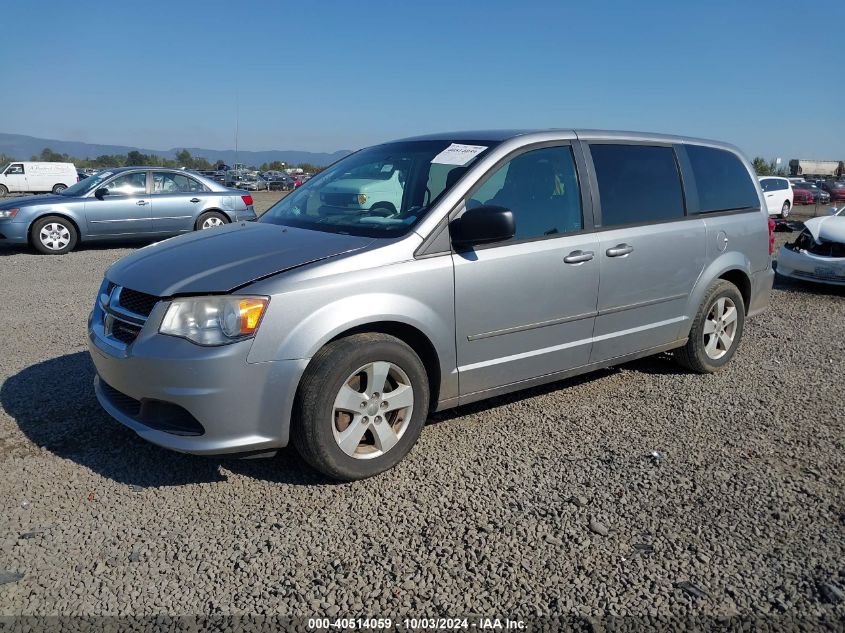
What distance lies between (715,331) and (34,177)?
38.2 meters

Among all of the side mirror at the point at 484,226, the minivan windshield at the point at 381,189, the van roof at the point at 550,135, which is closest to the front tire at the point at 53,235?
the minivan windshield at the point at 381,189

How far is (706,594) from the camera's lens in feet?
8.64

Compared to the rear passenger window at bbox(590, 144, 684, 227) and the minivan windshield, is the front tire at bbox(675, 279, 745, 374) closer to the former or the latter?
the rear passenger window at bbox(590, 144, 684, 227)

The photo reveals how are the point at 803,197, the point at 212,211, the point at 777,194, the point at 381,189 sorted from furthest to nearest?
the point at 803,197
the point at 777,194
the point at 212,211
the point at 381,189

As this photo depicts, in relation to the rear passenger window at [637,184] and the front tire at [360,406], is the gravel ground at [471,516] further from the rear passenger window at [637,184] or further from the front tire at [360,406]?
the rear passenger window at [637,184]

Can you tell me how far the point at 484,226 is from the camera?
141 inches

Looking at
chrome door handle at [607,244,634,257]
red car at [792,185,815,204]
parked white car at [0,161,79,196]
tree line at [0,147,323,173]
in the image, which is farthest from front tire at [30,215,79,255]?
tree line at [0,147,323,173]

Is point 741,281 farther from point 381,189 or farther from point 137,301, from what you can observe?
point 137,301

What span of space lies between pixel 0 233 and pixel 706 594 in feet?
40.5

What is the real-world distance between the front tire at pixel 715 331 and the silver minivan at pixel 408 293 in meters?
0.03

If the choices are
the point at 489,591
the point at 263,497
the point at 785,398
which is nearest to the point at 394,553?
the point at 489,591

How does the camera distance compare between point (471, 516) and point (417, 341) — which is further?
point (417, 341)

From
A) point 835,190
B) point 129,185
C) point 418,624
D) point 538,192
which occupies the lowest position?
point 418,624

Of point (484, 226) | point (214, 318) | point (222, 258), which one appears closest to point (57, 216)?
point (222, 258)
